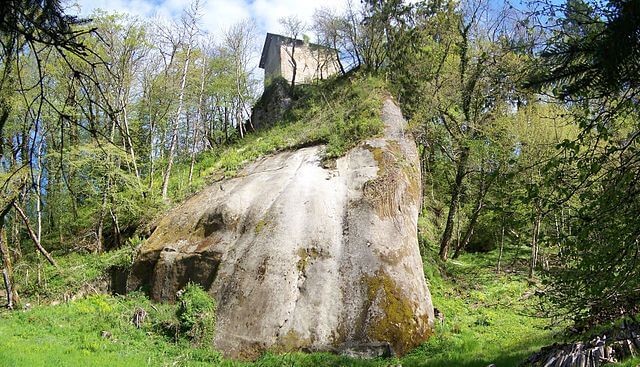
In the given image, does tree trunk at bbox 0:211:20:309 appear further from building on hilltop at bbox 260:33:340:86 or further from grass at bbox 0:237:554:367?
building on hilltop at bbox 260:33:340:86

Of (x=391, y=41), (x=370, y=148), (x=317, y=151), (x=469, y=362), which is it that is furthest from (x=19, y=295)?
(x=391, y=41)

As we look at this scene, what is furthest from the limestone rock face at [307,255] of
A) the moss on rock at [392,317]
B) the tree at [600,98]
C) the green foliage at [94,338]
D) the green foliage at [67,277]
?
the tree at [600,98]

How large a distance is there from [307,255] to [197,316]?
331cm

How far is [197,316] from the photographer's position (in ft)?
40.2

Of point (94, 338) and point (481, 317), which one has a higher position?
point (94, 338)

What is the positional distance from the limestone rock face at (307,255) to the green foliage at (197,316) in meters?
0.29

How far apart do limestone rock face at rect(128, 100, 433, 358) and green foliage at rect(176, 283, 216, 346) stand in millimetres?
294

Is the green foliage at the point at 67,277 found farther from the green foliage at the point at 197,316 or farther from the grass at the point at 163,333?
the green foliage at the point at 197,316

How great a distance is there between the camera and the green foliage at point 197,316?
12039 millimetres

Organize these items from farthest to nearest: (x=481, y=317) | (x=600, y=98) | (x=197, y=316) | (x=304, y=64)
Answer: (x=304, y=64) < (x=481, y=317) < (x=197, y=316) < (x=600, y=98)

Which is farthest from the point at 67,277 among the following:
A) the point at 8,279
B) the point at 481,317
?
the point at 481,317

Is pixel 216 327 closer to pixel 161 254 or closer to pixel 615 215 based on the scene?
pixel 161 254

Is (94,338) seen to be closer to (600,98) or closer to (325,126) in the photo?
(325,126)

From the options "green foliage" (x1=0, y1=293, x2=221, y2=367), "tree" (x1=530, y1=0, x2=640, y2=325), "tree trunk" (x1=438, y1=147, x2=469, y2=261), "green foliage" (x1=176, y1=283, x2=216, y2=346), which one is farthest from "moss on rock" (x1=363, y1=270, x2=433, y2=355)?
"tree trunk" (x1=438, y1=147, x2=469, y2=261)
